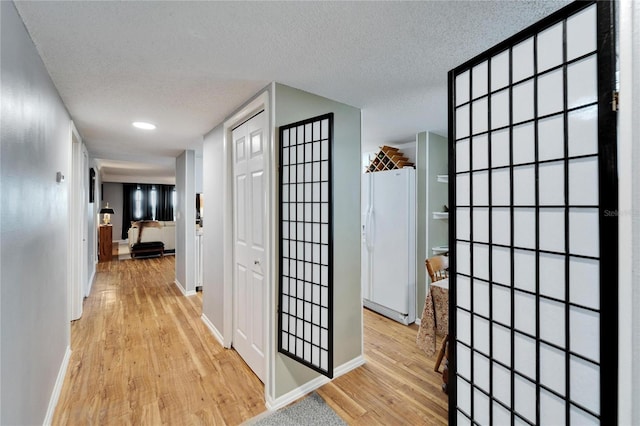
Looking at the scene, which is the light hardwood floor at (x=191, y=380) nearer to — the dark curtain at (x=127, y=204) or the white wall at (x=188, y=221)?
the white wall at (x=188, y=221)

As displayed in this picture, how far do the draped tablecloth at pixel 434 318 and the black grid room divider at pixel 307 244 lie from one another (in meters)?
0.85

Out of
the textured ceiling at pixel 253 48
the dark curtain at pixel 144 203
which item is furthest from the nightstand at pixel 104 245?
the textured ceiling at pixel 253 48

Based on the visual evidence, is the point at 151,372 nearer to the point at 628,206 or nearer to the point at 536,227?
the point at 536,227

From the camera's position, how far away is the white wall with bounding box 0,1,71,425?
117 centimetres

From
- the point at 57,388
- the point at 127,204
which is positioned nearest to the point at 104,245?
the point at 127,204

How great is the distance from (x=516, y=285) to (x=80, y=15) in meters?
2.17

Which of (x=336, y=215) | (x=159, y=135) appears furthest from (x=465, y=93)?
(x=159, y=135)

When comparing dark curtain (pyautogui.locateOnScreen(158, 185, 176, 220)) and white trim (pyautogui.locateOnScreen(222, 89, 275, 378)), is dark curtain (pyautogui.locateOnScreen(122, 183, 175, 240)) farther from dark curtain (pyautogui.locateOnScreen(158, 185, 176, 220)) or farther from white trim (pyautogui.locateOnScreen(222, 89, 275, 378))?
white trim (pyautogui.locateOnScreen(222, 89, 275, 378))

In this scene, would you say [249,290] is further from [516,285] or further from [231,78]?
[516,285]

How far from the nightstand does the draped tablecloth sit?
784 centimetres

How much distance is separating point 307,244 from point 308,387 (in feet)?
3.75

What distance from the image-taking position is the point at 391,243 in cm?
346

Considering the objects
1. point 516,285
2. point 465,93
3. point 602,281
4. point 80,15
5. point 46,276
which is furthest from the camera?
point 46,276

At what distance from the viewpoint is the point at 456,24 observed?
140 centimetres
